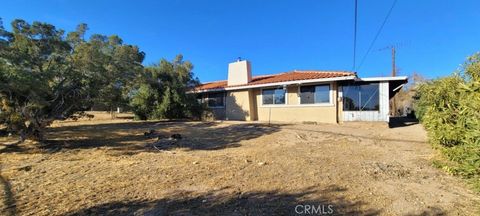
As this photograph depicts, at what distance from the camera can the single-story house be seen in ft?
46.4

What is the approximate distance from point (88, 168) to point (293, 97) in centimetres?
1229

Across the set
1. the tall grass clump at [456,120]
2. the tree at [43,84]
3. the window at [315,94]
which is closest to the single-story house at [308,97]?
the window at [315,94]

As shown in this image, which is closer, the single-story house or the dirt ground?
the dirt ground

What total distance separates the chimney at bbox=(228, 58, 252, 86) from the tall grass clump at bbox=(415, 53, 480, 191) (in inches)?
515

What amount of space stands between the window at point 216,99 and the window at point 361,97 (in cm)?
884

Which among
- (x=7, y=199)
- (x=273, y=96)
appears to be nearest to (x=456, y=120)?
(x=7, y=199)

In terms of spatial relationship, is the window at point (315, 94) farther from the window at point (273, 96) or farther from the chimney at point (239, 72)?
the chimney at point (239, 72)

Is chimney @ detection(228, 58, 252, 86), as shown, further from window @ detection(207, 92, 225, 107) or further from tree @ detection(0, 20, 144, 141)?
tree @ detection(0, 20, 144, 141)

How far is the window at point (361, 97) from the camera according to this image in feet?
46.6

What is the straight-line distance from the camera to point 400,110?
32.8m

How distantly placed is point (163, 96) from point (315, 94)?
9.94 metres

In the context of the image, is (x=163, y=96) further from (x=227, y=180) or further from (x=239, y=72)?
(x=227, y=180)

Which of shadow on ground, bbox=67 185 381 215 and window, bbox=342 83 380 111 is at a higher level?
window, bbox=342 83 380 111

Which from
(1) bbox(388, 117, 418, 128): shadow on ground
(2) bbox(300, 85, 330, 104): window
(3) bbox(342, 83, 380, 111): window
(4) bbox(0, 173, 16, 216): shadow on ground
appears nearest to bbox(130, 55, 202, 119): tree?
(2) bbox(300, 85, 330, 104): window
